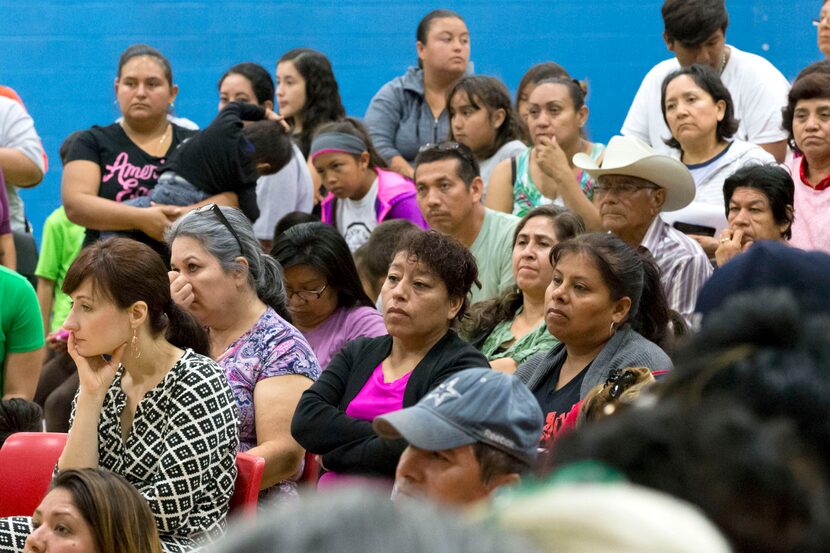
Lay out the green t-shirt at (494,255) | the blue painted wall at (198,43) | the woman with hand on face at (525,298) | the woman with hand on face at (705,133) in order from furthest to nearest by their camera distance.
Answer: the blue painted wall at (198,43) < the woman with hand on face at (705,133) < the green t-shirt at (494,255) < the woman with hand on face at (525,298)

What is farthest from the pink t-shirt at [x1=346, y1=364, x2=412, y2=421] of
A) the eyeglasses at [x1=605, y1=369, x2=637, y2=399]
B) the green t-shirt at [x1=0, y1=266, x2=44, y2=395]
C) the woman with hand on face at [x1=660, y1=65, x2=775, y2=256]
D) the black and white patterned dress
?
the woman with hand on face at [x1=660, y1=65, x2=775, y2=256]

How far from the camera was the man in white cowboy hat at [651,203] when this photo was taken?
4.10 m

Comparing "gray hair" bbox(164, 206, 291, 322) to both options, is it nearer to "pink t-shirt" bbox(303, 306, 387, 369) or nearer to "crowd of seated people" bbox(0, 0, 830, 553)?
"crowd of seated people" bbox(0, 0, 830, 553)

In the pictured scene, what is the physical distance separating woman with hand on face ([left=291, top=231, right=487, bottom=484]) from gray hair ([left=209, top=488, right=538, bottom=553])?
237 cm

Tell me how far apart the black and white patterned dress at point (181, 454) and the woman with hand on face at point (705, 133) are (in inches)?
84.8

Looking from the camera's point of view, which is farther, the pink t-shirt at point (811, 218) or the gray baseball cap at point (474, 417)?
the pink t-shirt at point (811, 218)

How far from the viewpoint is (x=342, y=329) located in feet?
13.8

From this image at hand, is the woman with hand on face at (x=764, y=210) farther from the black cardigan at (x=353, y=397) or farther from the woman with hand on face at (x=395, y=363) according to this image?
the black cardigan at (x=353, y=397)

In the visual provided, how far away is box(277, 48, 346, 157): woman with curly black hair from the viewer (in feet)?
19.3

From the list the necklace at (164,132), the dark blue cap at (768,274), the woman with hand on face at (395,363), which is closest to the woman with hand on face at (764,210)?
the woman with hand on face at (395,363)

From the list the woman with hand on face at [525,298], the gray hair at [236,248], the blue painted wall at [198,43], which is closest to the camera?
the gray hair at [236,248]

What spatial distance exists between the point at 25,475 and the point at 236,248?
0.96m

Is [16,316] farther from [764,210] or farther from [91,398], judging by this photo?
[764,210]

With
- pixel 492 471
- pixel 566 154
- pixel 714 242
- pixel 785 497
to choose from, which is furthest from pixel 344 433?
pixel 785 497
